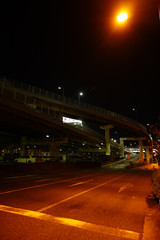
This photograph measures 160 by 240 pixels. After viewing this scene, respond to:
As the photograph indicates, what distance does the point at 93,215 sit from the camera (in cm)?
576

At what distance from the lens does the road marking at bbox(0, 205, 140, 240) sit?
170 inches

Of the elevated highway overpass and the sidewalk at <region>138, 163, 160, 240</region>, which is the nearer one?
the sidewalk at <region>138, 163, 160, 240</region>

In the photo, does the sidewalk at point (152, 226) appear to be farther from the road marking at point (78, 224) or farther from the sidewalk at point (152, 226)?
the road marking at point (78, 224)

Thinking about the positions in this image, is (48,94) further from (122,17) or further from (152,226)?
(152,226)

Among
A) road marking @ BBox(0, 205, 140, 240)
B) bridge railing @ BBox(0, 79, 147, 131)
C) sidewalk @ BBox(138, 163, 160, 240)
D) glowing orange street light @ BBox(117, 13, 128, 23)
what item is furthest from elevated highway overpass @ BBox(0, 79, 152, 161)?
road marking @ BBox(0, 205, 140, 240)

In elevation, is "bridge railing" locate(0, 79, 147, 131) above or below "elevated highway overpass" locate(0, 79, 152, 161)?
above

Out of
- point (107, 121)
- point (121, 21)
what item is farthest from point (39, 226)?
point (107, 121)

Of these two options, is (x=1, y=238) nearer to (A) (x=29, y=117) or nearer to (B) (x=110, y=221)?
(B) (x=110, y=221)

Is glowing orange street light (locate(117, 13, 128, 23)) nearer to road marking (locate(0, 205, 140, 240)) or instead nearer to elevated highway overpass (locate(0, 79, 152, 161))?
road marking (locate(0, 205, 140, 240))

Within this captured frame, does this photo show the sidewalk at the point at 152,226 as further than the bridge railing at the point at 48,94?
No

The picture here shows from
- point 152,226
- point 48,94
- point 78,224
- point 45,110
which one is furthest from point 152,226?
point 48,94

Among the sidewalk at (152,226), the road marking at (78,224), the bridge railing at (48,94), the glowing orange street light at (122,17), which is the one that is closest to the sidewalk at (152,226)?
the sidewalk at (152,226)

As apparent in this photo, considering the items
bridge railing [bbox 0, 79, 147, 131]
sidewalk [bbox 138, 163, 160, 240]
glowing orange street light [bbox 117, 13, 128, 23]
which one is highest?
bridge railing [bbox 0, 79, 147, 131]

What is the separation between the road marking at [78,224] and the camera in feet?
14.2
